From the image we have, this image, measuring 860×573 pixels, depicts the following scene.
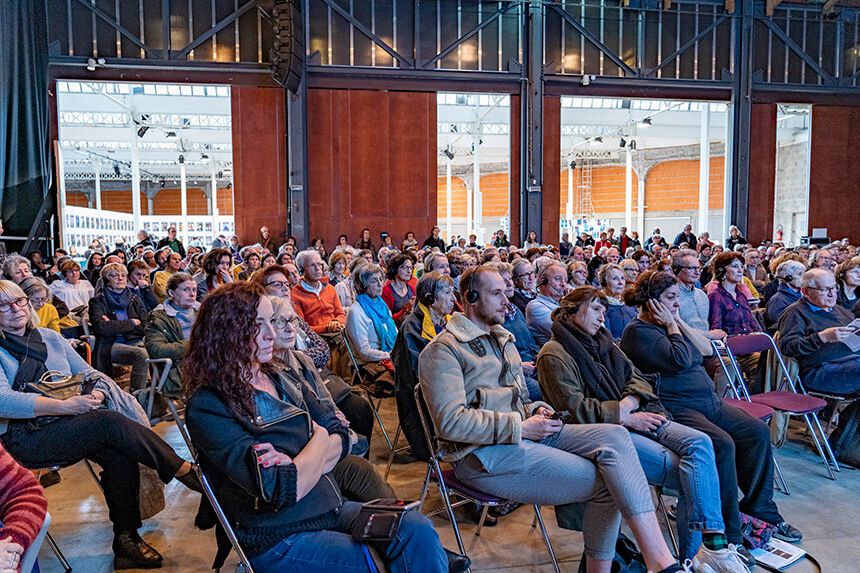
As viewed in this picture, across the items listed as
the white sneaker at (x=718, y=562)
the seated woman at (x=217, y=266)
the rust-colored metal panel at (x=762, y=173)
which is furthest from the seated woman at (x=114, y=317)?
the rust-colored metal panel at (x=762, y=173)

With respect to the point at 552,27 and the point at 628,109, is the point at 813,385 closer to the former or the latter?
the point at 552,27

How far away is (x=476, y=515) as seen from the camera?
10.4 feet

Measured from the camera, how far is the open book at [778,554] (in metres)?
2.65

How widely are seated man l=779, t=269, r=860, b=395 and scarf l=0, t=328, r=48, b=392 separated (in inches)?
165

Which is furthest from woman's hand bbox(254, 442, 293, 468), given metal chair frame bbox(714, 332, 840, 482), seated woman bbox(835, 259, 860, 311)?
seated woman bbox(835, 259, 860, 311)

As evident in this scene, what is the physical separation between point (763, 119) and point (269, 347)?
17.1 m

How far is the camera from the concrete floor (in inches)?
106

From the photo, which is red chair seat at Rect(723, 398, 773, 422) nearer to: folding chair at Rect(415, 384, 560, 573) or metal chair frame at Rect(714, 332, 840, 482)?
metal chair frame at Rect(714, 332, 840, 482)

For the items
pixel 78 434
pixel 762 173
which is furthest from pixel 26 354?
pixel 762 173

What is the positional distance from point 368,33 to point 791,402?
41.6ft

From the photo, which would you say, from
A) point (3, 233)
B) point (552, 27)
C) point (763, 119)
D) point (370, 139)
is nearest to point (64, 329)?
point (3, 233)

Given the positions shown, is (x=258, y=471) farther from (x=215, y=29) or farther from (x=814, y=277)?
(x=215, y=29)

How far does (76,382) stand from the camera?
8.97 feet

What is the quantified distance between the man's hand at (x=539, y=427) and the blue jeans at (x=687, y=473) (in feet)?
1.31
